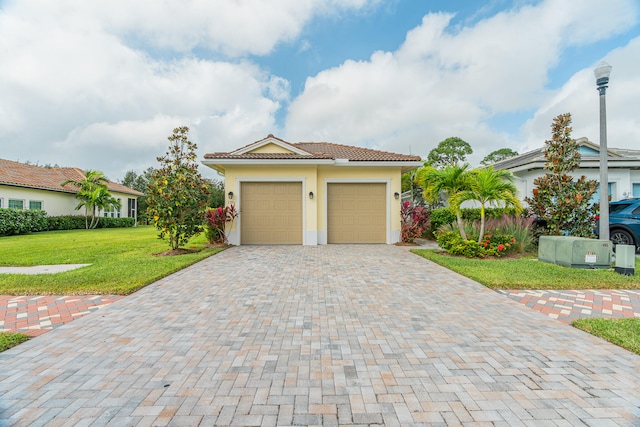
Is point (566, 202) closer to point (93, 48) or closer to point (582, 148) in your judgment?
point (582, 148)

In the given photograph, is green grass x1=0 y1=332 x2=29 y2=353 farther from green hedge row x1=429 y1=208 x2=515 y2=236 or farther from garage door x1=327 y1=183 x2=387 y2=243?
green hedge row x1=429 y1=208 x2=515 y2=236

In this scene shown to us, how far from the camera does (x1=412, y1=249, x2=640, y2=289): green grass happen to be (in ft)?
17.2

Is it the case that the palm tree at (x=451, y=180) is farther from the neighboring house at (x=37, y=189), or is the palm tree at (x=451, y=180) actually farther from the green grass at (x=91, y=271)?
the neighboring house at (x=37, y=189)

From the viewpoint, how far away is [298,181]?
36.9 ft

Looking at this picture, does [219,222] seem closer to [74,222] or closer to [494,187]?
[494,187]

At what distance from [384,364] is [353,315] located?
1273 mm

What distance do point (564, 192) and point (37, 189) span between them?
93.1 ft

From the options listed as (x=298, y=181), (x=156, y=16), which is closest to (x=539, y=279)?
(x=298, y=181)

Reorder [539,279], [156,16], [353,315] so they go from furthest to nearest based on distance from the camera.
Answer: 1. [156,16]
2. [539,279]
3. [353,315]

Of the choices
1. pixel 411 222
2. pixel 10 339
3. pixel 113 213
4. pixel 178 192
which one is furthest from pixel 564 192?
pixel 113 213

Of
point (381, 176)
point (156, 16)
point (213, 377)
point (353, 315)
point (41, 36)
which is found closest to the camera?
point (213, 377)

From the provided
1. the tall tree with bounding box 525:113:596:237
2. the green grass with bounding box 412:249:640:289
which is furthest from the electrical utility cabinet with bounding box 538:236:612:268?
the tall tree with bounding box 525:113:596:237

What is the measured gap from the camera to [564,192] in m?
9.14

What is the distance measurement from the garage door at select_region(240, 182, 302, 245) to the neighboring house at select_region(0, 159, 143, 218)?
16.4 meters
